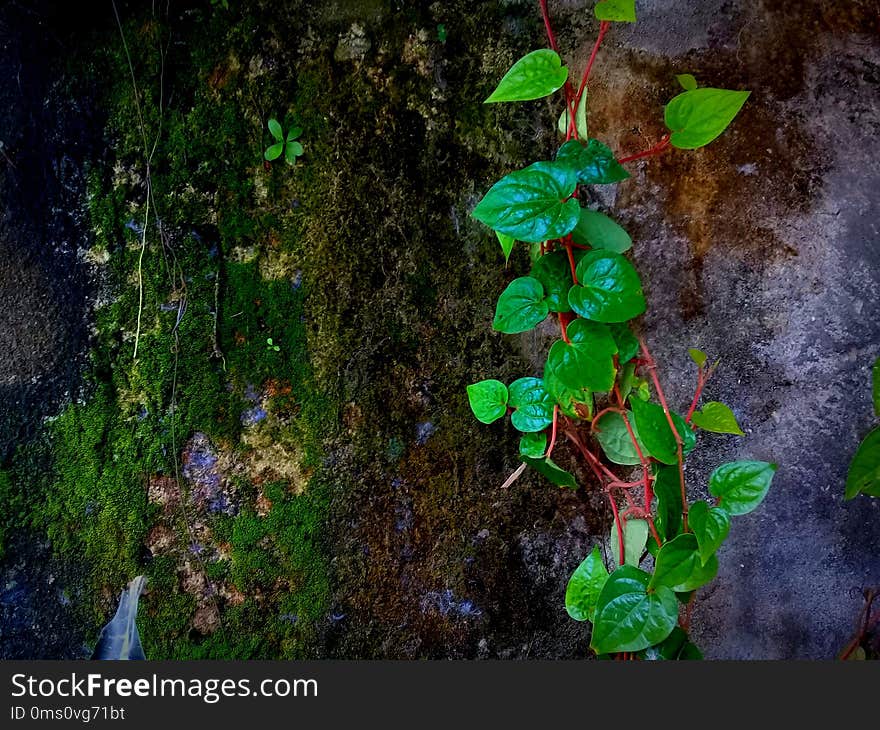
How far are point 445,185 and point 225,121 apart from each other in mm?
547

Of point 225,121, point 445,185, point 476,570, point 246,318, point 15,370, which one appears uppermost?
point 225,121

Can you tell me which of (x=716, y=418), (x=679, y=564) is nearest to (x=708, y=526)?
(x=679, y=564)

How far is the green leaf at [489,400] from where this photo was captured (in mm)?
1391

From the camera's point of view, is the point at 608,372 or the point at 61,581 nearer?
the point at 608,372

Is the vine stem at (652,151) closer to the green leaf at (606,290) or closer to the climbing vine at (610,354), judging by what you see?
the climbing vine at (610,354)

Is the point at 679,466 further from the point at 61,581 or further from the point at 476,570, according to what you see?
the point at 61,581

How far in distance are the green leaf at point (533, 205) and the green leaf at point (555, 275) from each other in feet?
0.40

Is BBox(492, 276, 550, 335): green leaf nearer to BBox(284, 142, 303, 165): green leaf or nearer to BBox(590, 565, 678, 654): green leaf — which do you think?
BBox(590, 565, 678, 654): green leaf

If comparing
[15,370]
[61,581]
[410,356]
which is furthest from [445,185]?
[61,581]

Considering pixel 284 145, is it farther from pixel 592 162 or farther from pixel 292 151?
pixel 592 162

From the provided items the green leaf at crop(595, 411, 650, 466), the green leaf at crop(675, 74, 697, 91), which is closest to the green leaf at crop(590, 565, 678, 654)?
the green leaf at crop(595, 411, 650, 466)

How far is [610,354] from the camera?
1.17m

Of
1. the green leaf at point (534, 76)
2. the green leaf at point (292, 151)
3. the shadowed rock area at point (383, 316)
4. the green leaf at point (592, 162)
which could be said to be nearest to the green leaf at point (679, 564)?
the shadowed rock area at point (383, 316)

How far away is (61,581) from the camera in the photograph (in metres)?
1.54
